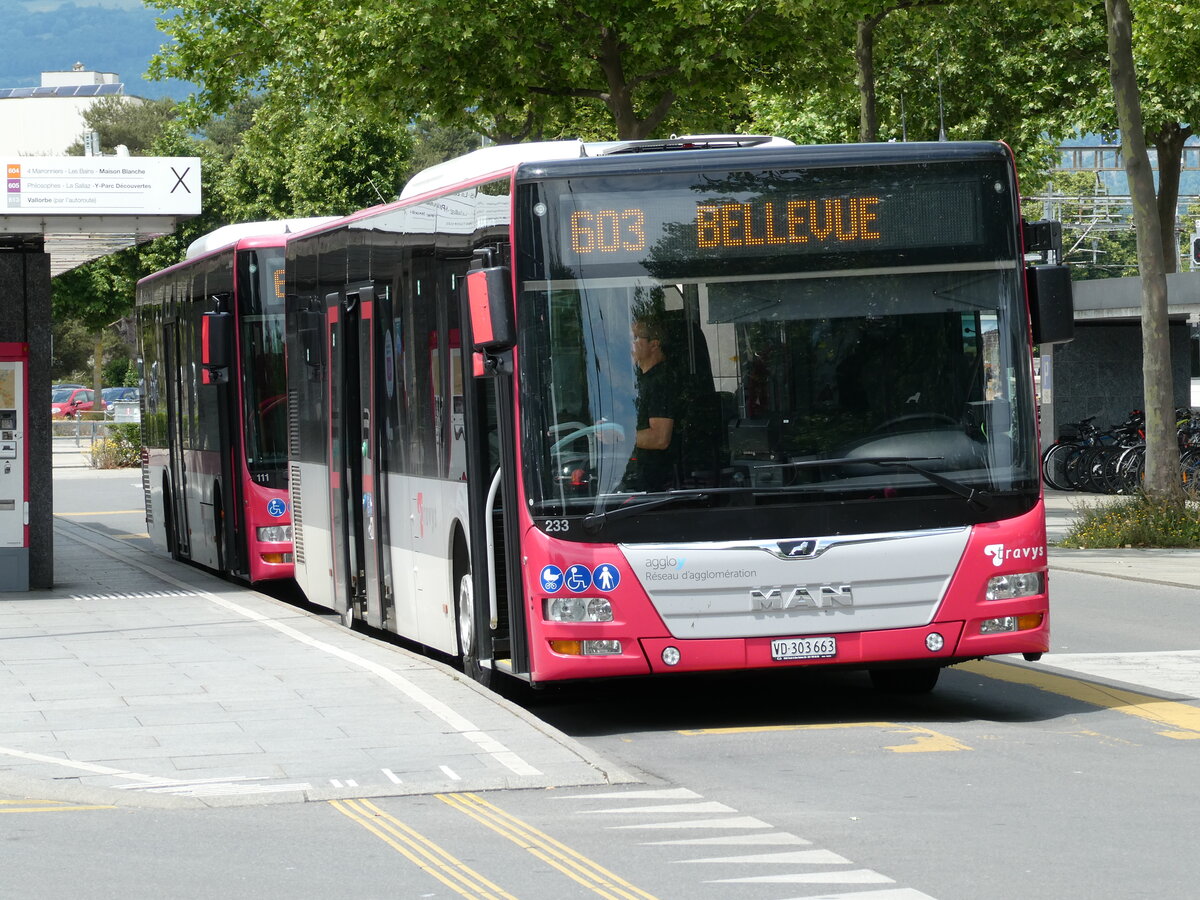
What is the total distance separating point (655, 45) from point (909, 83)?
1348cm

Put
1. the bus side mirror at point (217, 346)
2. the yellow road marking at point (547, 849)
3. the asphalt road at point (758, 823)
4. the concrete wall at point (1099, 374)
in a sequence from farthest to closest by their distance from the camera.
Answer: the concrete wall at point (1099, 374) → the bus side mirror at point (217, 346) → the asphalt road at point (758, 823) → the yellow road marking at point (547, 849)

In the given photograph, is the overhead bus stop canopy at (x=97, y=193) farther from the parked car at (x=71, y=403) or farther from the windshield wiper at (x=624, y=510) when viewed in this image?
the parked car at (x=71, y=403)

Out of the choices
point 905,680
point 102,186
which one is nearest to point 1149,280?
point 102,186

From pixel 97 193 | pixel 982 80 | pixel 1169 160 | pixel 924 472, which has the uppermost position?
pixel 982 80

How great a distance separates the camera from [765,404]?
9.52 meters

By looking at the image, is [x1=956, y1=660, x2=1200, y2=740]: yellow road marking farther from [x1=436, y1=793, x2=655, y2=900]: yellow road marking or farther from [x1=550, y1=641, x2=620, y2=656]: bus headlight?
[x1=436, y1=793, x2=655, y2=900]: yellow road marking

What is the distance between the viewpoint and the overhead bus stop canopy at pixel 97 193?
15.1 meters

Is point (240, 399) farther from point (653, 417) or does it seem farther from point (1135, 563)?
point (653, 417)

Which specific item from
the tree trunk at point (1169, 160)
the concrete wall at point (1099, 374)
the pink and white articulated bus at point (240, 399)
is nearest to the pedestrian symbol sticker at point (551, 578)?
the pink and white articulated bus at point (240, 399)

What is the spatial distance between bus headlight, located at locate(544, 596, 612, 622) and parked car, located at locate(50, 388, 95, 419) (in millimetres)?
59308

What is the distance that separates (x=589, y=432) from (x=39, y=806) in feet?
9.97

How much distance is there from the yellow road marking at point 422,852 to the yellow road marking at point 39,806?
1.02m

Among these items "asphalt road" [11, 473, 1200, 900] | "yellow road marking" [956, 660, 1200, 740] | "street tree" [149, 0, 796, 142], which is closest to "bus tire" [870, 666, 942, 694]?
"asphalt road" [11, 473, 1200, 900]

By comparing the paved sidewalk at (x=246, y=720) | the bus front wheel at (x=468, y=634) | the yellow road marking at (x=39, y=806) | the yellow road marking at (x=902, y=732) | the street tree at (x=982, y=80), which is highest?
the street tree at (x=982, y=80)
